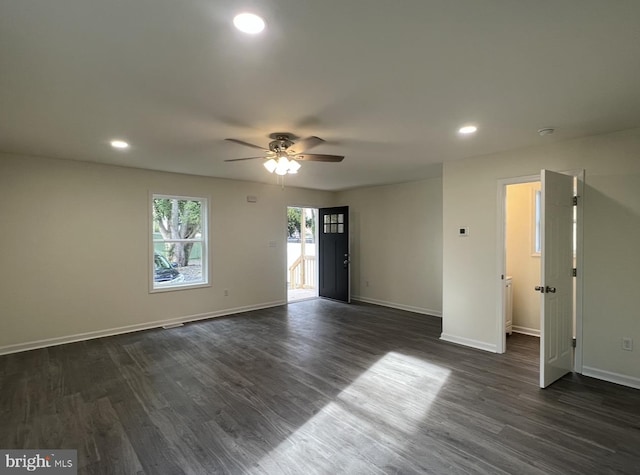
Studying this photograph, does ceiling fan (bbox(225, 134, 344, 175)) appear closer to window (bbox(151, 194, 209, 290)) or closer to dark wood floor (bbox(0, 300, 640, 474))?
dark wood floor (bbox(0, 300, 640, 474))

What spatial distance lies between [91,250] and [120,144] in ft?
6.20

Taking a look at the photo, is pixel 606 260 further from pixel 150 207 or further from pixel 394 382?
pixel 150 207

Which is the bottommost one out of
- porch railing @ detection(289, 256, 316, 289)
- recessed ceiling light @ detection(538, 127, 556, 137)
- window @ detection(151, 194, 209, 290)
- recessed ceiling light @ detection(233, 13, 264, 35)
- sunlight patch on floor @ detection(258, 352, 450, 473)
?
sunlight patch on floor @ detection(258, 352, 450, 473)

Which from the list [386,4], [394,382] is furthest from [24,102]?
[394,382]

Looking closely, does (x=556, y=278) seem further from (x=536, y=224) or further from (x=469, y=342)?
(x=536, y=224)

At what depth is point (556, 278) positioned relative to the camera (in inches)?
130

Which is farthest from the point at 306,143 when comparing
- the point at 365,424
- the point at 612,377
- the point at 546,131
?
the point at 612,377

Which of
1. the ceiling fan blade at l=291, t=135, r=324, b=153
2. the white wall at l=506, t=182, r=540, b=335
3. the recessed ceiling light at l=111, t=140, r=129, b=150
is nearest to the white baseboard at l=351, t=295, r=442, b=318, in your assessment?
the white wall at l=506, t=182, r=540, b=335

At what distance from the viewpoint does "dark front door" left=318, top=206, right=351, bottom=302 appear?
23.4ft

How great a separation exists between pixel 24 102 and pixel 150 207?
2.79m

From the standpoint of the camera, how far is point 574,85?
7.36 feet

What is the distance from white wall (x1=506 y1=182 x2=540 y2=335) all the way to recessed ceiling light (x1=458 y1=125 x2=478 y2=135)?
7.15ft

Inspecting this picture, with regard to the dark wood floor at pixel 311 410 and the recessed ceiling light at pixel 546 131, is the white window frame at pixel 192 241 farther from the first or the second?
the recessed ceiling light at pixel 546 131

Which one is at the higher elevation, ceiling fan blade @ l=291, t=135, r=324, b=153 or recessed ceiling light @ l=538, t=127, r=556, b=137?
recessed ceiling light @ l=538, t=127, r=556, b=137
